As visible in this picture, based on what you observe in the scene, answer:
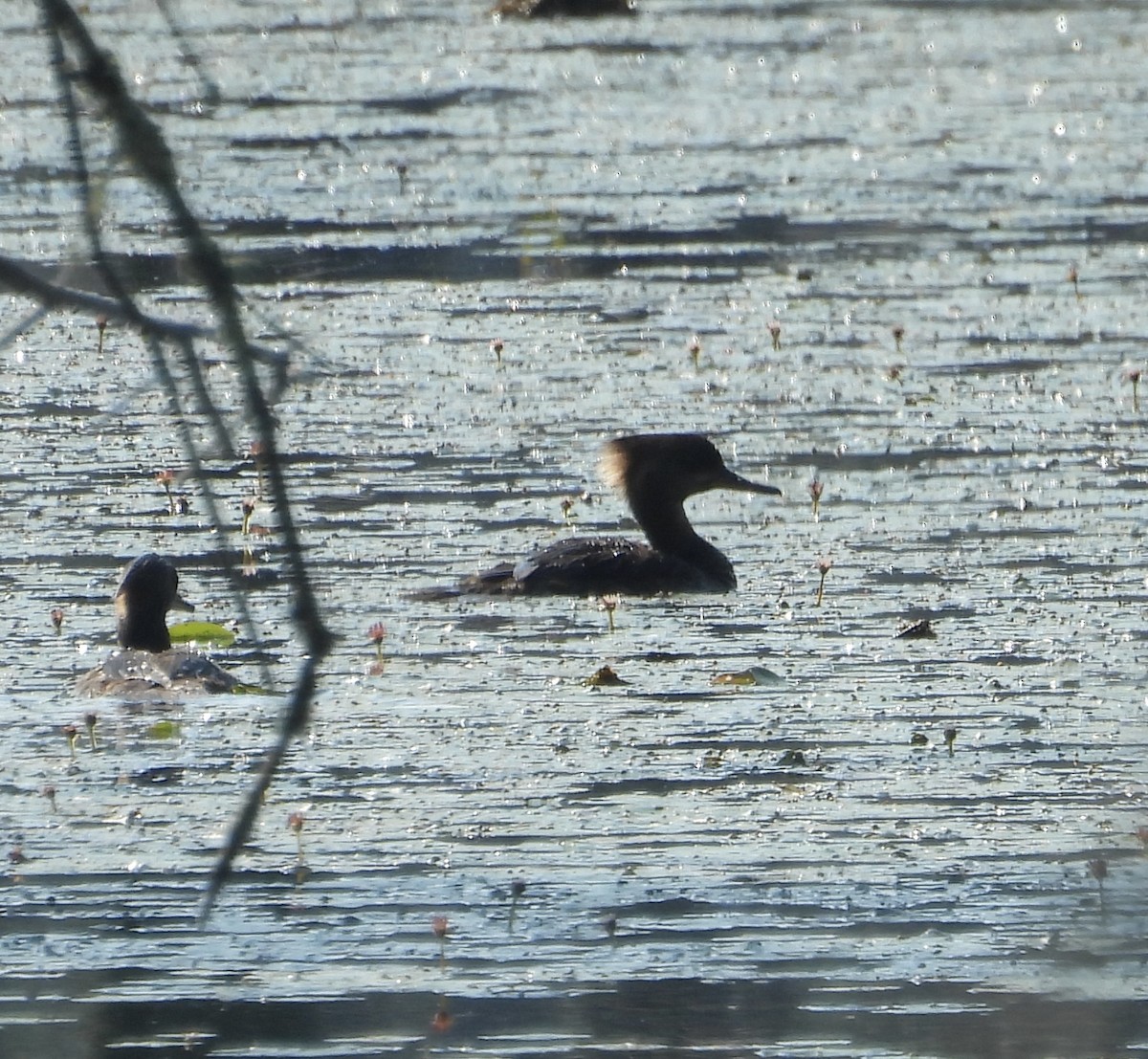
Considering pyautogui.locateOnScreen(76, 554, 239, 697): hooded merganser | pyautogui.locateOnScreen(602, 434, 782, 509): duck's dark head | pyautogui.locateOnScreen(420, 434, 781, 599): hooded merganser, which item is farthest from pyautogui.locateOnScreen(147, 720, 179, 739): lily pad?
pyautogui.locateOnScreen(602, 434, 782, 509): duck's dark head

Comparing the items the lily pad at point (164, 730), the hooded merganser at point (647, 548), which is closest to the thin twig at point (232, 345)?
the lily pad at point (164, 730)

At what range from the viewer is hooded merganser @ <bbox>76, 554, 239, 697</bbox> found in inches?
275

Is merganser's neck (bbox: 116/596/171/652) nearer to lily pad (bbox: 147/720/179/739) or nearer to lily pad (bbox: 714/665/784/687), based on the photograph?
lily pad (bbox: 147/720/179/739)

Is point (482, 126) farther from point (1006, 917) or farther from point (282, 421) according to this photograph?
point (1006, 917)

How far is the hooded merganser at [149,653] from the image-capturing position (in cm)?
700

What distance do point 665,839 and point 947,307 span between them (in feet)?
23.5

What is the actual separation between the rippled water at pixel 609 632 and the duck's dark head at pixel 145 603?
0.66 ft

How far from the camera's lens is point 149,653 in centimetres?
721

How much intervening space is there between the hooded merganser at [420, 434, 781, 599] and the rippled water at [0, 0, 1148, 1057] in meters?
0.10

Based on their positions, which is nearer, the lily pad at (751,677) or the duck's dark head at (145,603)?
the lily pad at (751,677)

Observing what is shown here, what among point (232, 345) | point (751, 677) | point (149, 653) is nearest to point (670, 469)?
point (751, 677)

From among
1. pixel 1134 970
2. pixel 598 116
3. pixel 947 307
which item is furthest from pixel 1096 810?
pixel 598 116

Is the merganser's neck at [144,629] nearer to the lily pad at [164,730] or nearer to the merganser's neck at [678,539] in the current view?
the lily pad at [164,730]

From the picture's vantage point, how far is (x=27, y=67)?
21.0 meters
